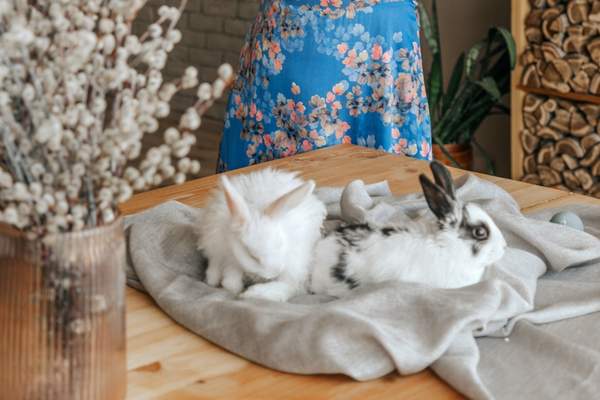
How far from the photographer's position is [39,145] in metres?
0.84

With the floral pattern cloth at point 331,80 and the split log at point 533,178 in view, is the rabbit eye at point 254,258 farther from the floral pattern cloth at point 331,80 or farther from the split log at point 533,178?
the split log at point 533,178

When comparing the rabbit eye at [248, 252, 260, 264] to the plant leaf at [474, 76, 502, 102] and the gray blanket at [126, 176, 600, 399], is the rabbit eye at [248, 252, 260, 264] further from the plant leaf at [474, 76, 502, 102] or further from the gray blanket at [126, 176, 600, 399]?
the plant leaf at [474, 76, 502, 102]

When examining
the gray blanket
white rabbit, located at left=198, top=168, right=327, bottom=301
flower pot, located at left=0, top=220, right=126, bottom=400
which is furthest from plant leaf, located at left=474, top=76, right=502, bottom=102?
flower pot, located at left=0, top=220, right=126, bottom=400

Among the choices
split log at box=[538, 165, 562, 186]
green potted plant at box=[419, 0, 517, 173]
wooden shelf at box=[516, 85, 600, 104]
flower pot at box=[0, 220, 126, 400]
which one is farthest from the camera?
green potted plant at box=[419, 0, 517, 173]

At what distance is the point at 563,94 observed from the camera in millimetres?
3270

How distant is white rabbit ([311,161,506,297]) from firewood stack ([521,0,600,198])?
211 cm

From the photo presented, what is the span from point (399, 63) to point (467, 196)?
0.78m

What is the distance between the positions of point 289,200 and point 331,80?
3.62 feet

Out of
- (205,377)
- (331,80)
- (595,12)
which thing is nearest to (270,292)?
(205,377)

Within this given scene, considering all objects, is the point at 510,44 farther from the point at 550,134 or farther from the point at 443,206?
the point at 443,206

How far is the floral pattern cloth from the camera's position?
223cm

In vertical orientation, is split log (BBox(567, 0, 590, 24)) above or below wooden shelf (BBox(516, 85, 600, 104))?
above

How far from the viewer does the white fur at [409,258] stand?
3.96 feet

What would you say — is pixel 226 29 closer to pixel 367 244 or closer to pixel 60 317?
pixel 367 244
